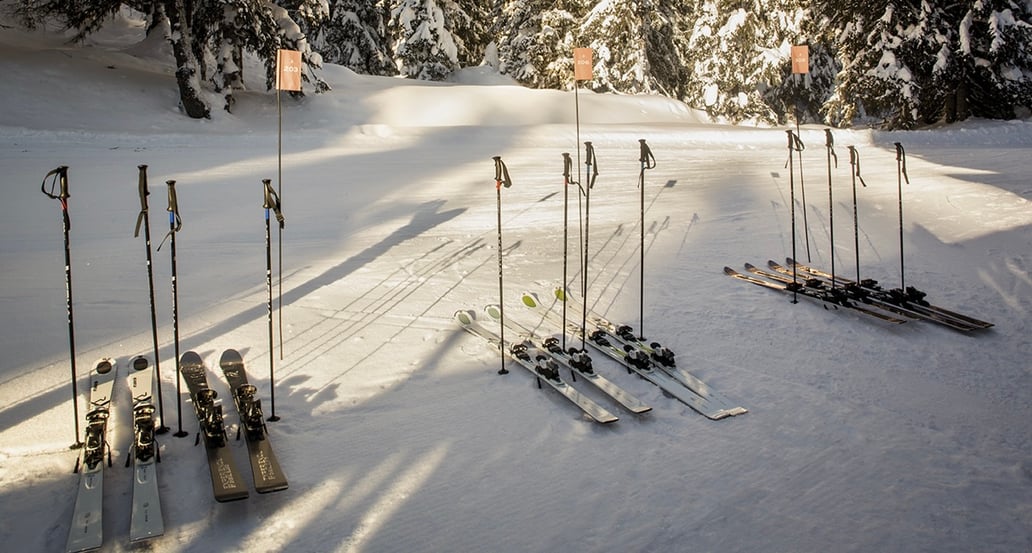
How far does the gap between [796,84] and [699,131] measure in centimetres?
1075

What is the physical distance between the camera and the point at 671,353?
7.13 meters

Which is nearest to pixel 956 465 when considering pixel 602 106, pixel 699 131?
pixel 699 131

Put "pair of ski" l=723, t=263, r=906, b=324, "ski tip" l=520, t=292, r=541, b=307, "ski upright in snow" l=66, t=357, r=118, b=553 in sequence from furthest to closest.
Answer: "ski tip" l=520, t=292, r=541, b=307 < "pair of ski" l=723, t=263, r=906, b=324 < "ski upright in snow" l=66, t=357, r=118, b=553

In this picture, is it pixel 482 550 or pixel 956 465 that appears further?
pixel 956 465

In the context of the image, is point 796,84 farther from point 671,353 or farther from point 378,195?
point 671,353

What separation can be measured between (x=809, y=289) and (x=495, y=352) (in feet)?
13.2

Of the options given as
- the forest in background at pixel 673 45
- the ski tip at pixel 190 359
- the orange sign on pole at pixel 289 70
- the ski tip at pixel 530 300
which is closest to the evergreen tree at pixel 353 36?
the forest in background at pixel 673 45

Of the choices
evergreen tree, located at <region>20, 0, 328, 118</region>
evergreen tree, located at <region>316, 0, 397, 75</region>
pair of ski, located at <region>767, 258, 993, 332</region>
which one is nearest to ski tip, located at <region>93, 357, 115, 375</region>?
pair of ski, located at <region>767, 258, 993, 332</region>

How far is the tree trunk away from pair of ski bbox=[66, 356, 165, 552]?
12147 mm

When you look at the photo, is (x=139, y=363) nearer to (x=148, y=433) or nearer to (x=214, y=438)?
(x=148, y=433)

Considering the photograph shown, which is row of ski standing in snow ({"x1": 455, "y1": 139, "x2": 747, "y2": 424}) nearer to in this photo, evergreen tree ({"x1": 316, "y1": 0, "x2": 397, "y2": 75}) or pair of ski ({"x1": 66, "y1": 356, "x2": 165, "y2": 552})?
pair of ski ({"x1": 66, "y1": 356, "x2": 165, "y2": 552})

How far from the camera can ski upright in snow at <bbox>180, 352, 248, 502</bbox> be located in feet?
15.7

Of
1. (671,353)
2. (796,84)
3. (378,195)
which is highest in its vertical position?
(796,84)

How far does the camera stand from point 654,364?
714 centimetres
